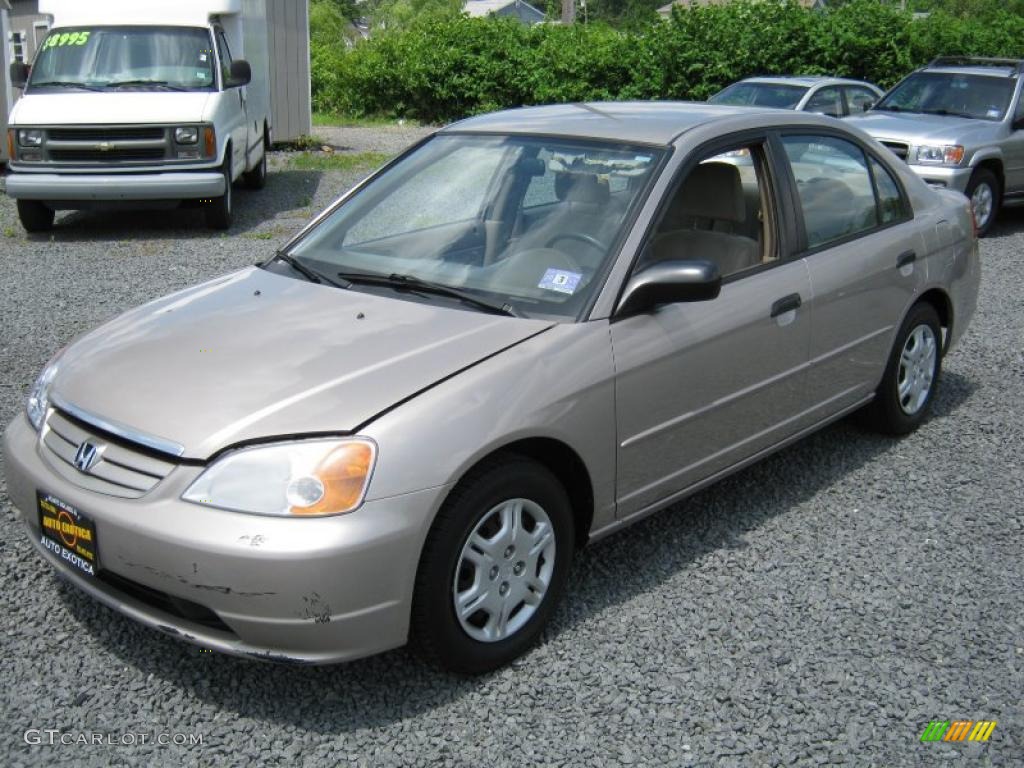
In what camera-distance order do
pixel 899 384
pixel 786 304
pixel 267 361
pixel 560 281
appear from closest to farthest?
1. pixel 267 361
2. pixel 560 281
3. pixel 786 304
4. pixel 899 384

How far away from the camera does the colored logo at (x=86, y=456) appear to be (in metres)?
3.39

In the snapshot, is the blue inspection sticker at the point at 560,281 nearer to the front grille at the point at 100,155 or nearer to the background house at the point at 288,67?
the front grille at the point at 100,155

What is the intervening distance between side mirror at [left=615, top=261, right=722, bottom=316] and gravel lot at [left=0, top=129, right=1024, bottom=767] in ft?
3.52

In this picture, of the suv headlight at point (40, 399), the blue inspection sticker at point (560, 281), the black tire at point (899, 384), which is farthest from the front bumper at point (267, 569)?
the black tire at point (899, 384)

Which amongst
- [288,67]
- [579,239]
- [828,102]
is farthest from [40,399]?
[288,67]

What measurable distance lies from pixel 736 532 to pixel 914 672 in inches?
44.2

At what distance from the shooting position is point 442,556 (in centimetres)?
330

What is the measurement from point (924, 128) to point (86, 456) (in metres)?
10.5

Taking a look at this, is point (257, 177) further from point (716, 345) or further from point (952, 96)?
point (716, 345)

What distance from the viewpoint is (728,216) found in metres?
4.67

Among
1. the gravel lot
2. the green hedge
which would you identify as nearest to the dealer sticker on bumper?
the gravel lot

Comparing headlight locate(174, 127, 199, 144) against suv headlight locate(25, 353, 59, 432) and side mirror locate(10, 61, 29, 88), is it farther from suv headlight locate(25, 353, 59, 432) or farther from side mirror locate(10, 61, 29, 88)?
suv headlight locate(25, 353, 59, 432)

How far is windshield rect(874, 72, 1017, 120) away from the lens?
12.4 metres

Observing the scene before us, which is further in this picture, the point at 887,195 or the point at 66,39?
the point at 66,39
